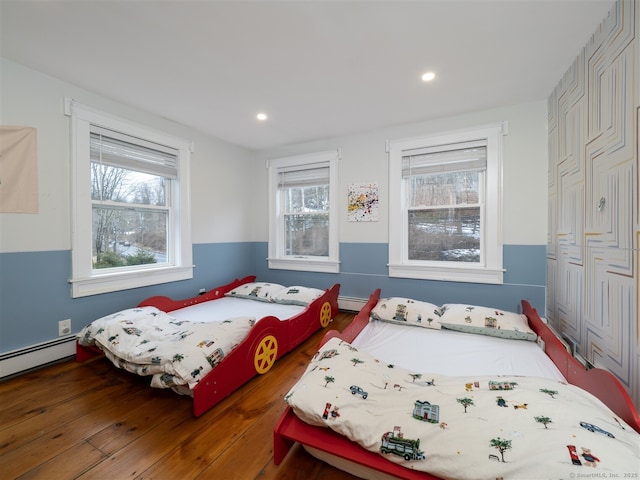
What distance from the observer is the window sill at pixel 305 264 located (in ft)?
11.3

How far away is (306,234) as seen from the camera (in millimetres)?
3701

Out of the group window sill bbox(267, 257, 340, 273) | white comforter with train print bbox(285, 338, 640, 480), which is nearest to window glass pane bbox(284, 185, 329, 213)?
window sill bbox(267, 257, 340, 273)

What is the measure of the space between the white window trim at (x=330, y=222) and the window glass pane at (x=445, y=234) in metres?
0.95

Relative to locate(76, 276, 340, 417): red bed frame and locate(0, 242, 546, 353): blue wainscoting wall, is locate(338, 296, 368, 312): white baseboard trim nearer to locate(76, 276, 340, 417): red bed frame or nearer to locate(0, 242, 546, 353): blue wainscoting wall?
locate(0, 242, 546, 353): blue wainscoting wall

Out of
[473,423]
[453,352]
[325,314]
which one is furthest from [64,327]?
[453,352]

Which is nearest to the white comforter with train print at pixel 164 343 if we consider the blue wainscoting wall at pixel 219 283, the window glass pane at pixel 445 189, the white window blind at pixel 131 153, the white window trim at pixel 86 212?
the blue wainscoting wall at pixel 219 283

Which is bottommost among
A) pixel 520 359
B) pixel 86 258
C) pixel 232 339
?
pixel 520 359

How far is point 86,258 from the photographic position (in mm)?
2266

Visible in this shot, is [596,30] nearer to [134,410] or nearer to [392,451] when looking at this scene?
[392,451]

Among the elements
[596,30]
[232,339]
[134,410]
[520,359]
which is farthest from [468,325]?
[134,410]

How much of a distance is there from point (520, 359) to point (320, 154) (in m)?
2.93

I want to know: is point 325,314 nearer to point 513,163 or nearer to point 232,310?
point 232,310

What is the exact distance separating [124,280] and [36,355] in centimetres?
77

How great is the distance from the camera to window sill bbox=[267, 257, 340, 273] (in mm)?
3433
